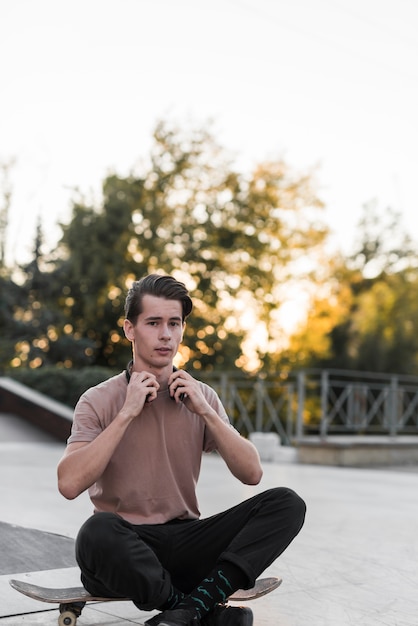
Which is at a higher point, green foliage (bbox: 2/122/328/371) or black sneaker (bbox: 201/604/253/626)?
green foliage (bbox: 2/122/328/371)

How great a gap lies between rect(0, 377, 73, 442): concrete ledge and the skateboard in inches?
411

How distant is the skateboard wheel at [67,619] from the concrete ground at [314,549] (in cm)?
19

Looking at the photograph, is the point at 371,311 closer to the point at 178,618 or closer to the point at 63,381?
the point at 63,381

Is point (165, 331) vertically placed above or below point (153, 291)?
below

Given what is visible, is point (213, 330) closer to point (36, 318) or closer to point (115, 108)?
point (36, 318)

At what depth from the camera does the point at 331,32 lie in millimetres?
14070

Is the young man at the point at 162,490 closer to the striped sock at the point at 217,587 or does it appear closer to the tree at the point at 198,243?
the striped sock at the point at 217,587

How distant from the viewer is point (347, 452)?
12672 mm

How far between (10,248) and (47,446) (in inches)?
629

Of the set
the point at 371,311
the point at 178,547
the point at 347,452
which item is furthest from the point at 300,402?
the point at 371,311

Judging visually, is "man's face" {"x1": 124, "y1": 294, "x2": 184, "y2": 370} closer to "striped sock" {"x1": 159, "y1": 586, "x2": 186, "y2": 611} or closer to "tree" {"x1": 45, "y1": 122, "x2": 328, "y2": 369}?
"striped sock" {"x1": 159, "y1": 586, "x2": 186, "y2": 611}

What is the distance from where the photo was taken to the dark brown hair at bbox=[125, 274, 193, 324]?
3217mm

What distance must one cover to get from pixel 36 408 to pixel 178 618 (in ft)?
40.5

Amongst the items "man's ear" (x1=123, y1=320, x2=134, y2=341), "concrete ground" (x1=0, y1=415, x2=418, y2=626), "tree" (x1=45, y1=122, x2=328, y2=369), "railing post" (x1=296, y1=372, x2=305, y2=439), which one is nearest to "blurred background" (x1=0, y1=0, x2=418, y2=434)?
"tree" (x1=45, y1=122, x2=328, y2=369)
